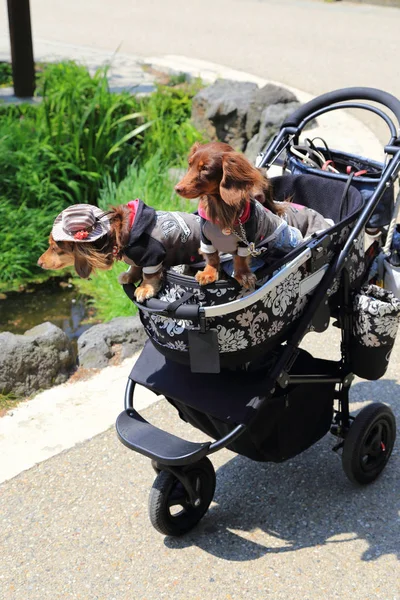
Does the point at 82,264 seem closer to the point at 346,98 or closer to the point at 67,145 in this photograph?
→ the point at 346,98

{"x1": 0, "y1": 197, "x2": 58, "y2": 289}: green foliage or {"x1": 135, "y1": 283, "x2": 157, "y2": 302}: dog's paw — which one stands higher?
{"x1": 135, "y1": 283, "x2": 157, "y2": 302}: dog's paw

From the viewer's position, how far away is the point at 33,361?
3.83m

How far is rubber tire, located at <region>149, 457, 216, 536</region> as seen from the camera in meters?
2.75

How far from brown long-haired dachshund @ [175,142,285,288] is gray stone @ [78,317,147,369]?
174 cm

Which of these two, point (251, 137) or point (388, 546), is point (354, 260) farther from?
point (251, 137)

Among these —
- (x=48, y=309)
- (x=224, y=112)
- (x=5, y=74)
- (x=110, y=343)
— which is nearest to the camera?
(x=110, y=343)

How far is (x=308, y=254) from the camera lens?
258cm

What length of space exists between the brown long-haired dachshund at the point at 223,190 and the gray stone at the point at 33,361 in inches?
66.1

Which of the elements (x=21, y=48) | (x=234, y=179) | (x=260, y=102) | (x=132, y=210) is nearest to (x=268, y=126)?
(x=260, y=102)

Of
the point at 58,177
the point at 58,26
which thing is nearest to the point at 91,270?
the point at 58,177

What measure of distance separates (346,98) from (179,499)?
1.81 m

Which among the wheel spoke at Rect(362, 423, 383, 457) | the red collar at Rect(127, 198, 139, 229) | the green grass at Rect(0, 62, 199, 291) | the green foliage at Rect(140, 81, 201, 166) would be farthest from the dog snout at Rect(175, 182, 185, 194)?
the green foliage at Rect(140, 81, 201, 166)

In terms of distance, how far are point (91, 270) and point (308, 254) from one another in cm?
73

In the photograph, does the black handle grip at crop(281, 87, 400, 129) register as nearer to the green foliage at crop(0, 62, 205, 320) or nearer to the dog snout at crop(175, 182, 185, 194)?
the dog snout at crop(175, 182, 185, 194)
